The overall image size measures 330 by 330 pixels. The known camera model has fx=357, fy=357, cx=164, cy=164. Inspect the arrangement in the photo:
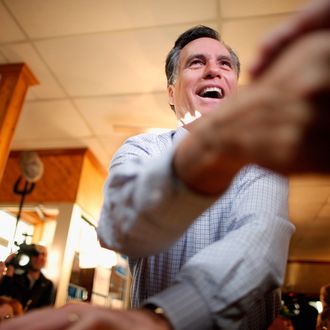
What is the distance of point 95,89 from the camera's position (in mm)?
2953

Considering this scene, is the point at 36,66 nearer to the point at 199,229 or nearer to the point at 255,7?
the point at 255,7

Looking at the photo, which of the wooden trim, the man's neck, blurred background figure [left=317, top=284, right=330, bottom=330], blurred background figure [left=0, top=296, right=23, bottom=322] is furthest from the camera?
the man's neck

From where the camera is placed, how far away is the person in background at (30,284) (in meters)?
2.74

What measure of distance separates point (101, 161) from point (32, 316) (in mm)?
3900

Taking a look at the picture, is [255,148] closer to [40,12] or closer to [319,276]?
[40,12]

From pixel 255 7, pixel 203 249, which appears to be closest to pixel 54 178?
pixel 255 7

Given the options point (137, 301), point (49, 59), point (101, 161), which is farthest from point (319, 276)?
point (137, 301)

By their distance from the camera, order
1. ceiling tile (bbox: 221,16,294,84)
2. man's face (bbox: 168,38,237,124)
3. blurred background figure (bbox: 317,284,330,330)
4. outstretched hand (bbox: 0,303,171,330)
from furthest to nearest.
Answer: blurred background figure (bbox: 317,284,330,330) < ceiling tile (bbox: 221,16,294,84) < man's face (bbox: 168,38,237,124) < outstretched hand (bbox: 0,303,171,330)

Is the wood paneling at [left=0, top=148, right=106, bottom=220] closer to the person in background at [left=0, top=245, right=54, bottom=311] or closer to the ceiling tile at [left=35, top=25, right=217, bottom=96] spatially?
the person in background at [left=0, top=245, right=54, bottom=311]

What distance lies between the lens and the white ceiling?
7.36 ft

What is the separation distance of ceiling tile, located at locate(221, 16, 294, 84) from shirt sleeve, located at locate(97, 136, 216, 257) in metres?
1.90

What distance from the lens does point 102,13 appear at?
2277 millimetres

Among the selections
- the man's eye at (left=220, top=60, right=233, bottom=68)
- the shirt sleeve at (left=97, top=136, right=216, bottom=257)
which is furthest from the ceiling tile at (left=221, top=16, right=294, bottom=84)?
the shirt sleeve at (left=97, top=136, right=216, bottom=257)

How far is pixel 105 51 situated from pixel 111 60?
0.09 m
